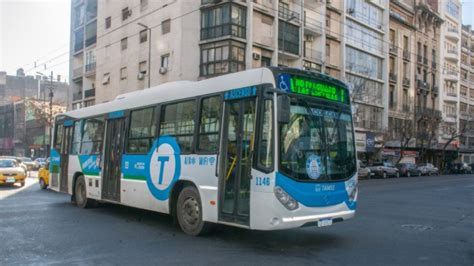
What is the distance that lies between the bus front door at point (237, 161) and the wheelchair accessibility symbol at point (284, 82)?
21.4 inches

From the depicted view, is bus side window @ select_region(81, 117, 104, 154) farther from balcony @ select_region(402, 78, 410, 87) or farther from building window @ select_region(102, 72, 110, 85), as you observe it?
balcony @ select_region(402, 78, 410, 87)

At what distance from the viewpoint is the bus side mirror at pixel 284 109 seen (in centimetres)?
734

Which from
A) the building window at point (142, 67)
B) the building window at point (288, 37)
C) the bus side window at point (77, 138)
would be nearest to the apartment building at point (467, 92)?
the building window at point (288, 37)

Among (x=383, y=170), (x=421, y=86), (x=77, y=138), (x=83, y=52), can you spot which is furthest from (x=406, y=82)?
(x=77, y=138)

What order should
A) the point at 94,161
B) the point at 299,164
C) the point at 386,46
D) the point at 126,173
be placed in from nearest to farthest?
1. the point at 299,164
2. the point at 126,173
3. the point at 94,161
4. the point at 386,46

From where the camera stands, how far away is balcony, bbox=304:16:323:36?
42.5m

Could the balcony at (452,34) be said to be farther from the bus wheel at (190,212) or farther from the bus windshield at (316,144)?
the bus wheel at (190,212)

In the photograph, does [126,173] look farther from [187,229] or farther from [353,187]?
[353,187]

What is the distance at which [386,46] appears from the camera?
56.5 metres

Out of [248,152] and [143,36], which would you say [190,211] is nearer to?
[248,152]

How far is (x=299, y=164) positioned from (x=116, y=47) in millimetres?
39700

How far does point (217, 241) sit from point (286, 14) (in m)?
33.9

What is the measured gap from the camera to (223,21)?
34.5 metres

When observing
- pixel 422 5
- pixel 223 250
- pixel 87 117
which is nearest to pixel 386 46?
pixel 422 5
